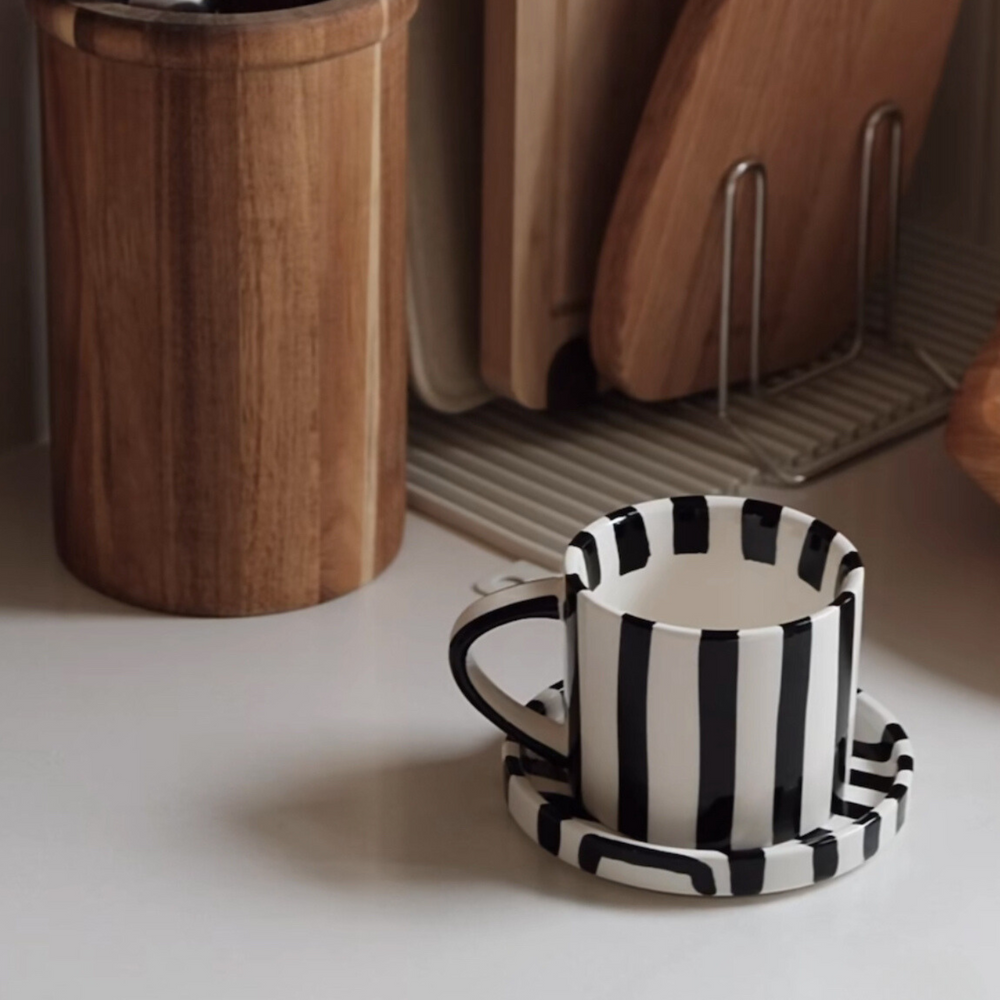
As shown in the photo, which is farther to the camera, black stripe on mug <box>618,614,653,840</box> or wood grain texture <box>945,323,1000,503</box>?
wood grain texture <box>945,323,1000,503</box>

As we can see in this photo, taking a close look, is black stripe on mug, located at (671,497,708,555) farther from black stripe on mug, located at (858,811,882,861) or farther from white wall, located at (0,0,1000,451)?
white wall, located at (0,0,1000,451)

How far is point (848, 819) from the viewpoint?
792 mm

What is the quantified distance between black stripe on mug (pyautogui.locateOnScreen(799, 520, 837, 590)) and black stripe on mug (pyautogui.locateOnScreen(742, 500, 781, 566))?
1 cm

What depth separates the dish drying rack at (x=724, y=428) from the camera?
1.05 metres

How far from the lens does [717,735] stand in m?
0.75

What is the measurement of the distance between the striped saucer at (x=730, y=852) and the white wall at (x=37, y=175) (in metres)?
0.40

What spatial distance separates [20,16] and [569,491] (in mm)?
341

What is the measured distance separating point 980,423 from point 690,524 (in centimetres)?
19

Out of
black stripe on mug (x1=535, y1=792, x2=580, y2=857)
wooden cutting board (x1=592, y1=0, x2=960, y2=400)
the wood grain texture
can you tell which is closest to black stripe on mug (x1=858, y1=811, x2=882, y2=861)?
black stripe on mug (x1=535, y1=792, x2=580, y2=857)

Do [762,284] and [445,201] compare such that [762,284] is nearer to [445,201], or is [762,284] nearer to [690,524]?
[445,201]

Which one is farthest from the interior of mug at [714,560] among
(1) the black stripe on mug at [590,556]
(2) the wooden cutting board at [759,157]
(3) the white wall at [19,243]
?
(3) the white wall at [19,243]

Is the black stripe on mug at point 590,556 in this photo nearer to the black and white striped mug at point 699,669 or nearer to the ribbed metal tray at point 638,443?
the black and white striped mug at point 699,669

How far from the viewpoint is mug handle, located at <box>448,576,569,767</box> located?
Result: 2.61ft

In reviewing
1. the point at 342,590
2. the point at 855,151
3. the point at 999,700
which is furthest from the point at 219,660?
the point at 855,151
